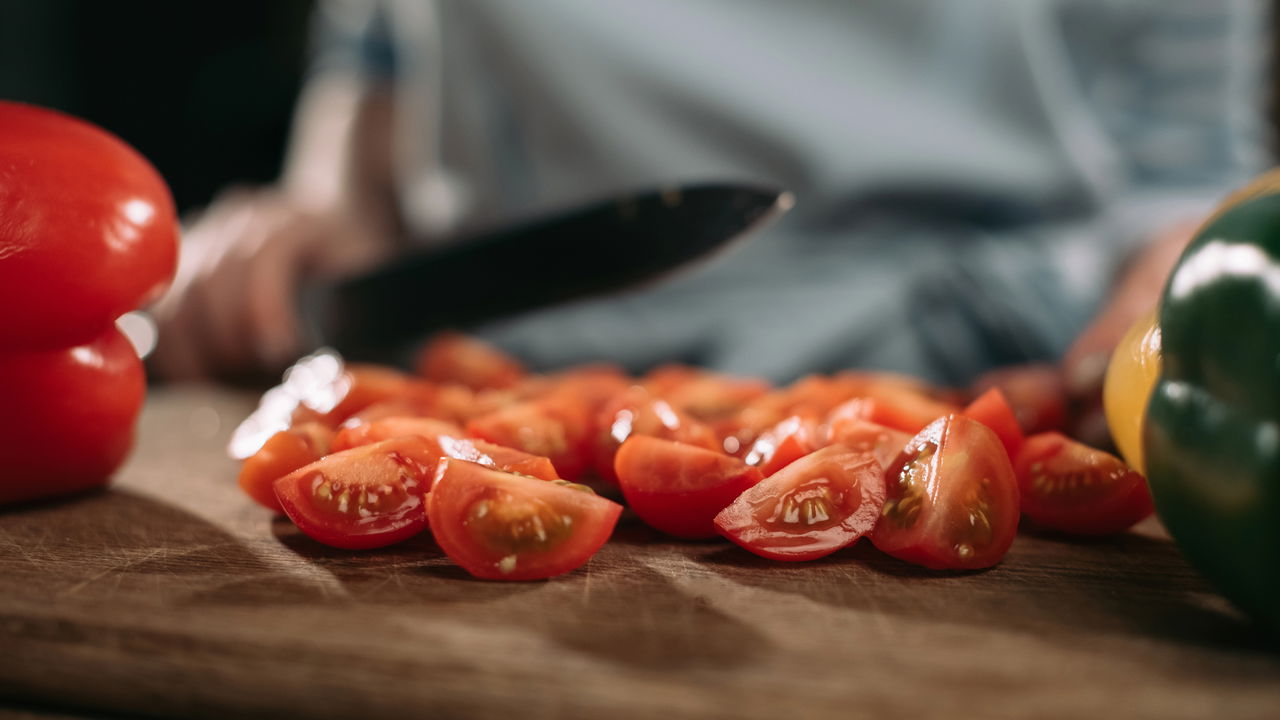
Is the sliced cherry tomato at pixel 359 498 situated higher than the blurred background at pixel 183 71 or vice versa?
the blurred background at pixel 183 71

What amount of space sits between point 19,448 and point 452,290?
2.11 feet

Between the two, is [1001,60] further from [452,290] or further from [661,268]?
[452,290]

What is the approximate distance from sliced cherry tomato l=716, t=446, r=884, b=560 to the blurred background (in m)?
3.15

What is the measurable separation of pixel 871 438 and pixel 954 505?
123mm

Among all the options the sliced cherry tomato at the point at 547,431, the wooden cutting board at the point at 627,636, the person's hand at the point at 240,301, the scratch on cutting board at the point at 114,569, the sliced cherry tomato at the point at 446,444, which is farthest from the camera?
the person's hand at the point at 240,301

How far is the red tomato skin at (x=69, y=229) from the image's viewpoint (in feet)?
2.57

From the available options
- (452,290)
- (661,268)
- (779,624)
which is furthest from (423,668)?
(452,290)

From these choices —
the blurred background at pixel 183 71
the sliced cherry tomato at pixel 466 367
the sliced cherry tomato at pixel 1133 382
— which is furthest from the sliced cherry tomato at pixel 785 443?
the blurred background at pixel 183 71

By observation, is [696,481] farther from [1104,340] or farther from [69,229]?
[1104,340]

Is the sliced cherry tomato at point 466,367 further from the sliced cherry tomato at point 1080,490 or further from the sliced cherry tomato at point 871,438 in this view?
the sliced cherry tomato at point 1080,490

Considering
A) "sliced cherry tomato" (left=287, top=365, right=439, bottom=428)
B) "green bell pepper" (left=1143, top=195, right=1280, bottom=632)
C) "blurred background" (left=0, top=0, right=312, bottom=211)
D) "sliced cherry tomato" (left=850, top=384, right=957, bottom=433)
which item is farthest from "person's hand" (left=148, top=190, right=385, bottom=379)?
"blurred background" (left=0, top=0, right=312, bottom=211)

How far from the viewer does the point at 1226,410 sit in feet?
1.74

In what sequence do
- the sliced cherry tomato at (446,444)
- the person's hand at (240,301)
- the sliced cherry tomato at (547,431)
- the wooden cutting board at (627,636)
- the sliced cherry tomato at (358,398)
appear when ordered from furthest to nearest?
1. the person's hand at (240,301)
2. the sliced cherry tomato at (358,398)
3. the sliced cherry tomato at (547,431)
4. the sliced cherry tomato at (446,444)
5. the wooden cutting board at (627,636)

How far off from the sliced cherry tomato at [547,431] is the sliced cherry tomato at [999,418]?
1.22ft
